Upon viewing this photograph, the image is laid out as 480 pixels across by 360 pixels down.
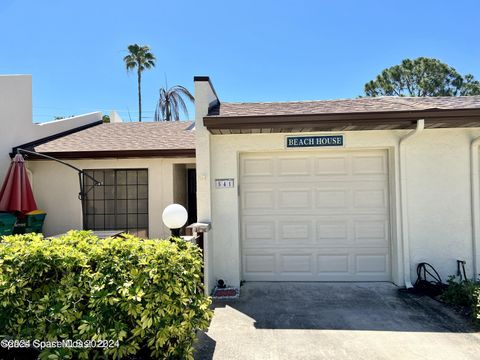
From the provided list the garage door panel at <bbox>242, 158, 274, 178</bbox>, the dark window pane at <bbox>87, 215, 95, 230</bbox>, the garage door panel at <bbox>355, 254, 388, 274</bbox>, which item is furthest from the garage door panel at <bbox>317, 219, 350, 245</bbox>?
the dark window pane at <bbox>87, 215, 95, 230</bbox>

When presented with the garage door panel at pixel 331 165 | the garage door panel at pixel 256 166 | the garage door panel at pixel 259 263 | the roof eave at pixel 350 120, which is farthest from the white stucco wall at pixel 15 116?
the garage door panel at pixel 331 165

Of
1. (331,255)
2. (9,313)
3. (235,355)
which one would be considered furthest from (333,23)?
(9,313)

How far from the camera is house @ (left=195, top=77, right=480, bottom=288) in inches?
222

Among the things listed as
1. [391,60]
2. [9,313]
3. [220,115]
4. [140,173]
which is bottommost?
[9,313]

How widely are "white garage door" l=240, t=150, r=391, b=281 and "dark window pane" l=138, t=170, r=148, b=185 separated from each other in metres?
2.99

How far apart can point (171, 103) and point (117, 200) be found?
1362 centimetres

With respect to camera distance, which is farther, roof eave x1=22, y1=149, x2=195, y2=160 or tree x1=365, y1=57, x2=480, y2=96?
tree x1=365, y1=57, x2=480, y2=96

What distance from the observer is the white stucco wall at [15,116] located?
7555 mm

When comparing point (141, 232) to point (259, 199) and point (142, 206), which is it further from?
point (259, 199)

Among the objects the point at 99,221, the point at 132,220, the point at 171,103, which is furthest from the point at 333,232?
the point at 171,103

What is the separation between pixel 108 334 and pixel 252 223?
3.69m

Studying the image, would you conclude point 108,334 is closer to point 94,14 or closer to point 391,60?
point 94,14

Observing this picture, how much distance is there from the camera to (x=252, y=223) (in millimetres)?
6246

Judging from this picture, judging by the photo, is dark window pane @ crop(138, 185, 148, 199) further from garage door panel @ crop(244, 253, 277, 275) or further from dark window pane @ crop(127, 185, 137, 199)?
garage door panel @ crop(244, 253, 277, 275)
